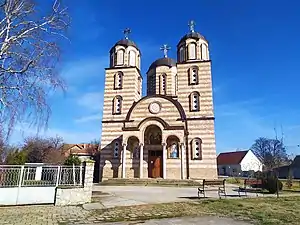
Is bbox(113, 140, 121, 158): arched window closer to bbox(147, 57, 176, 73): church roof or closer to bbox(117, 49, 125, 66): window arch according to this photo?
bbox(117, 49, 125, 66): window arch

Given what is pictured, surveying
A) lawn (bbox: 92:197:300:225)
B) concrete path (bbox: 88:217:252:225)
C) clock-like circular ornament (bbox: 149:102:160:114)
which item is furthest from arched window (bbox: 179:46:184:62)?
concrete path (bbox: 88:217:252:225)

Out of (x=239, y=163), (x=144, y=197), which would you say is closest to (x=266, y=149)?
(x=239, y=163)

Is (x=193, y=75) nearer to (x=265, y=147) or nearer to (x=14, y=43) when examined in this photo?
(x=14, y=43)

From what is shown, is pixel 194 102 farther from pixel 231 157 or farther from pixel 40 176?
pixel 231 157

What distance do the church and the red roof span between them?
40466 millimetres

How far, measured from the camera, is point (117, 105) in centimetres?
2659

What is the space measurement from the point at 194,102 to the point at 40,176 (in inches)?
700

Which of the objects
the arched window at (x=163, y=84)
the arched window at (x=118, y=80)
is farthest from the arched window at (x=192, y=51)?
the arched window at (x=118, y=80)

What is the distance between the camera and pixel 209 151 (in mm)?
23656

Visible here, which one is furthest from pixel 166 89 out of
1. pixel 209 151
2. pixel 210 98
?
pixel 209 151

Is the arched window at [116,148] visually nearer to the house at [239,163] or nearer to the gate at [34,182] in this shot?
the gate at [34,182]

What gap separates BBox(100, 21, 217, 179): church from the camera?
75.8ft

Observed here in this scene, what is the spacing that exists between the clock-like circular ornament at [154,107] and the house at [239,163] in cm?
3959

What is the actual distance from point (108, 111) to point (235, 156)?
153 feet
